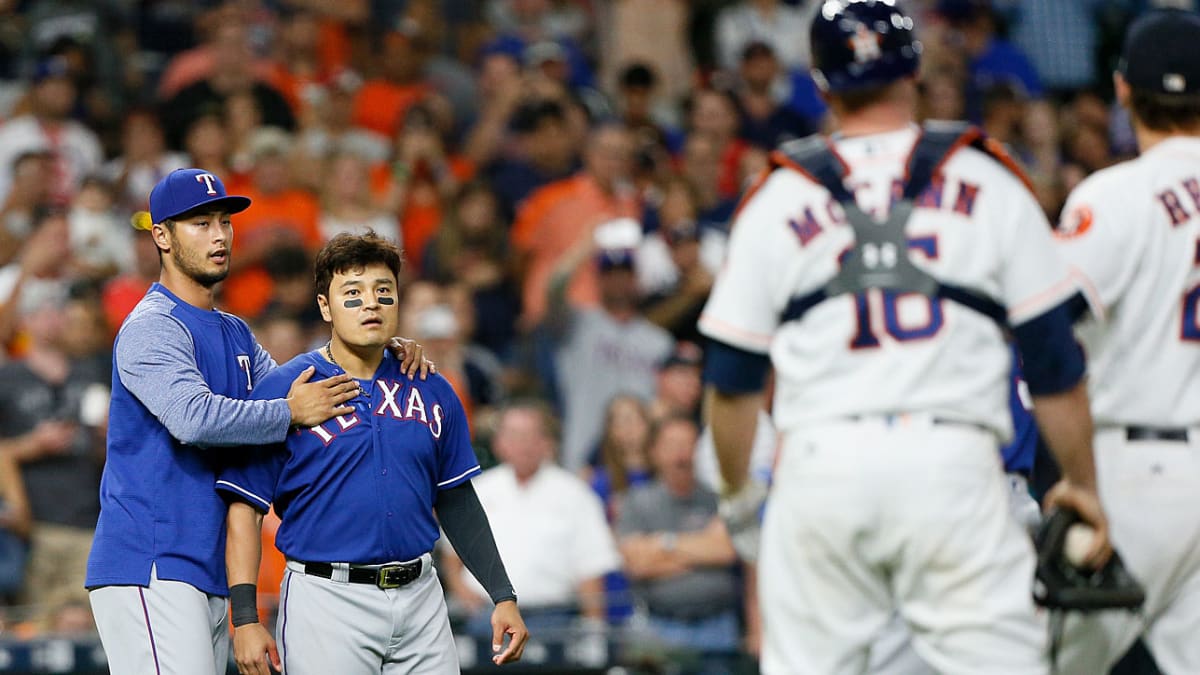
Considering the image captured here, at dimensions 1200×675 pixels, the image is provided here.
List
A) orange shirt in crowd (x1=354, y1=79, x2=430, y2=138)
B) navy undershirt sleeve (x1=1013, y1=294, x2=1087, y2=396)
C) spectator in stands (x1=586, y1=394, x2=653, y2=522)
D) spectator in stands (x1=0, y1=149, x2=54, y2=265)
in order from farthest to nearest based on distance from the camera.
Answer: orange shirt in crowd (x1=354, y1=79, x2=430, y2=138) < spectator in stands (x1=0, y1=149, x2=54, y2=265) < spectator in stands (x1=586, y1=394, x2=653, y2=522) < navy undershirt sleeve (x1=1013, y1=294, x2=1087, y2=396)

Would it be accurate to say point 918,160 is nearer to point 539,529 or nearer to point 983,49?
point 539,529

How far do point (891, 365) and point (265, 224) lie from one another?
7.36 m

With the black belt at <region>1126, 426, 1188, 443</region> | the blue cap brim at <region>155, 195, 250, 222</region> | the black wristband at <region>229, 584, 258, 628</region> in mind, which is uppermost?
the blue cap brim at <region>155, 195, 250, 222</region>

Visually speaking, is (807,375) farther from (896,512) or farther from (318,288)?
(318,288)

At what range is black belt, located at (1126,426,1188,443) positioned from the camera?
5.07 meters

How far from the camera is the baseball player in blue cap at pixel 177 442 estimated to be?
4984mm

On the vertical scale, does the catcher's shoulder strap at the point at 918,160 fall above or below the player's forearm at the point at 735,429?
above

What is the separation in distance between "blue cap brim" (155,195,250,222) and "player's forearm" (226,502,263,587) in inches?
35.6

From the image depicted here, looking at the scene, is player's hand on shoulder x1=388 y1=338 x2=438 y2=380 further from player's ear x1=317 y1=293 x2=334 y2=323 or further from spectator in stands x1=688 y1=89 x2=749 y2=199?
spectator in stands x1=688 y1=89 x2=749 y2=199

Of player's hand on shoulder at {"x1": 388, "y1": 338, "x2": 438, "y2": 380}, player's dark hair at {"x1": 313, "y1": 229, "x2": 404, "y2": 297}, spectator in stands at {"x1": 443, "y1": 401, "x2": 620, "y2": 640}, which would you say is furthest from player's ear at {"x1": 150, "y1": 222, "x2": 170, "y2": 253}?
spectator in stands at {"x1": 443, "y1": 401, "x2": 620, "y2": 640}

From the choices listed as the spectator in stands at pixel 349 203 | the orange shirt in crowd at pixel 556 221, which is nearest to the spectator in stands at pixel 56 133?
the spectator in stands at pixel 349 203

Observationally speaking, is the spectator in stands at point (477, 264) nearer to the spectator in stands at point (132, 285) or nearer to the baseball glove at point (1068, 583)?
the spectator in stands at point (132, 285)

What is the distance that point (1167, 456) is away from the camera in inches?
199

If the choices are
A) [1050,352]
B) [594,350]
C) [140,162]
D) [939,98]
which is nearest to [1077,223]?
[1050,352]
